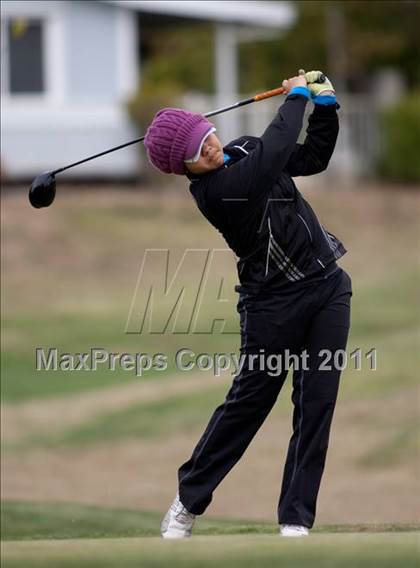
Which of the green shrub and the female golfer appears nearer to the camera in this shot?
the female golfer

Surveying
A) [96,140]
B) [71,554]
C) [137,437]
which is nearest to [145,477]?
[137,437]

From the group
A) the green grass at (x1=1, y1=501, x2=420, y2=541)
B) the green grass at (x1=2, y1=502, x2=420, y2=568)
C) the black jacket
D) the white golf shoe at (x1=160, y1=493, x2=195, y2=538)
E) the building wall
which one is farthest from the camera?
the building wall

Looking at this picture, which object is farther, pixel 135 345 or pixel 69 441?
pixel 135 345

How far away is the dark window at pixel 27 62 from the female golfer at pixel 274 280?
65.6 ft

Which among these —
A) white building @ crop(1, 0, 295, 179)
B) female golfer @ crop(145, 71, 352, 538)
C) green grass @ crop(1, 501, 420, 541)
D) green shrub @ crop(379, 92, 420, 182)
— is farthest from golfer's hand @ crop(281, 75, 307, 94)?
green shrub @ crop(379, 92, 420, 182)

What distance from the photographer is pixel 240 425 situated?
665 cm

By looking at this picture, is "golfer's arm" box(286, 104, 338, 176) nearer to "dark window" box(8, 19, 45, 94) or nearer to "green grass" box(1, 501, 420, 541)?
"green grass" box(1, 501, 420, 541)

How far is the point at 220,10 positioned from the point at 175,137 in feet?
74.1

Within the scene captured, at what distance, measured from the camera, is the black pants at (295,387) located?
21.4 feet

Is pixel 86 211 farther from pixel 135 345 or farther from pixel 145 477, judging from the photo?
pixel 145 477

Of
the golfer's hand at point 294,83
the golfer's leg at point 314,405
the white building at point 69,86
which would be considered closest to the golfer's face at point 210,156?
the golfer's hand at point 294,83

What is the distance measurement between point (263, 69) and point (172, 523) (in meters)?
29.4

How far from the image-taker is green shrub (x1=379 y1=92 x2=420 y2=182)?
28281 mm

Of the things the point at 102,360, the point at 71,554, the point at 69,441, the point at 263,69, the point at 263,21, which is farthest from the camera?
the point at 263,69
